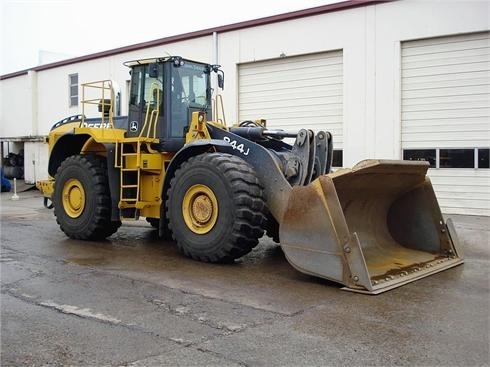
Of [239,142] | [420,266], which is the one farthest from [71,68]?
[420,266]

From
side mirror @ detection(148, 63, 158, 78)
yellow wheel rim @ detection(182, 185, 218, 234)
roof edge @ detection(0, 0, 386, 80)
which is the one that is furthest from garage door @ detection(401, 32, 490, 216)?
yellow wheel rim @ detection(182, 185, 218, 234)

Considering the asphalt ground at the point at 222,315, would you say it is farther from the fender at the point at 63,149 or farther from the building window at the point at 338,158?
the building window at the point at 338,158

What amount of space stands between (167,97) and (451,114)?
25.2 ft

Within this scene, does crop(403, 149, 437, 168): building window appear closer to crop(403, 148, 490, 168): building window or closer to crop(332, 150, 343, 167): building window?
crop(403, 148, 490, 168): building window

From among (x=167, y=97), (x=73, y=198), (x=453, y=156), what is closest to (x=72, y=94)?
(x=73, y=198)

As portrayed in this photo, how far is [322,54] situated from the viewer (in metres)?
15.0

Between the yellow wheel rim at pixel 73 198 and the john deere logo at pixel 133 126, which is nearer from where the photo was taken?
the john deere logo at pixel 133 126

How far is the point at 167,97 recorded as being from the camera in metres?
8.66

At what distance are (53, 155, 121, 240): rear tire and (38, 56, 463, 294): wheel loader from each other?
0.07 ft

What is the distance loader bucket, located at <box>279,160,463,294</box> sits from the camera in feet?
19.1

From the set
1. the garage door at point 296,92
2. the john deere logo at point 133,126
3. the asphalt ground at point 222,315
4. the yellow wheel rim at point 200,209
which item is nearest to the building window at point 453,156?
the garage door at point 296,92

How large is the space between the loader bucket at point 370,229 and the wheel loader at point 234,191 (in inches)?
0.5

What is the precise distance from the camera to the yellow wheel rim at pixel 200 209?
23.3ft

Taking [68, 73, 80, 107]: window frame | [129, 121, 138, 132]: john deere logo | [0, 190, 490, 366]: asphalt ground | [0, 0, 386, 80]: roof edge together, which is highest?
[0, 0, 386, 80]: roof edge
